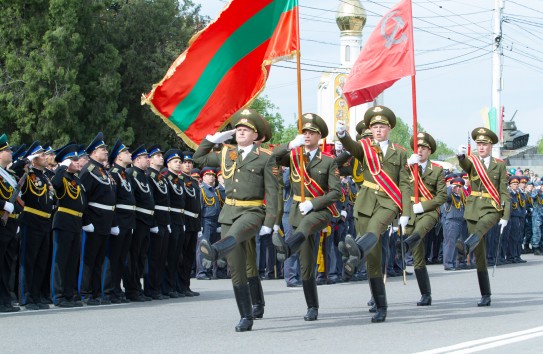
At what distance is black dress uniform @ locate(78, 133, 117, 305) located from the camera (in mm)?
13836

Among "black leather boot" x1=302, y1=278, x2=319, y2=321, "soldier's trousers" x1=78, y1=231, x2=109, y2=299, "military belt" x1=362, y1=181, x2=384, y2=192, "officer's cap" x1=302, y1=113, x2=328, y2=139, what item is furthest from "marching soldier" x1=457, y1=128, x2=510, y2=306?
"soldier's trousers" x1=78, y1=231, x2=109, y2=299

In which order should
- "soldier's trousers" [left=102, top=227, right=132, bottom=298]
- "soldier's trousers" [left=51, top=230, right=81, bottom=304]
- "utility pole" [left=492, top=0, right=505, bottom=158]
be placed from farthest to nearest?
"utility pole" [left=492, top=0, right=505, bottom=158]
"soldier's trousers" [left=102, top=227, right=132, bottom=298]
"soldier's trousers" [left=51, top=230, right=81, bottom=304]

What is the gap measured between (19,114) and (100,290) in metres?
20.8

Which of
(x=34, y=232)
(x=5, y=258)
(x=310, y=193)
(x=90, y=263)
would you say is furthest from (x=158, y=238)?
(x=310, y=193)

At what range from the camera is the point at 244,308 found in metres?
10.7

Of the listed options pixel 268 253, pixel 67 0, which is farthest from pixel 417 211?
pixel 67 0

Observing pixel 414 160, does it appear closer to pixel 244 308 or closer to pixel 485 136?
pixel 485 136

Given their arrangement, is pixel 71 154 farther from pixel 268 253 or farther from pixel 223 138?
pixel 268 253

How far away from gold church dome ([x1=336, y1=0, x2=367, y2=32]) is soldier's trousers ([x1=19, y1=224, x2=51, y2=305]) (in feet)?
148

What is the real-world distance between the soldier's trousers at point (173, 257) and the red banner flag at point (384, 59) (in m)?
3.66

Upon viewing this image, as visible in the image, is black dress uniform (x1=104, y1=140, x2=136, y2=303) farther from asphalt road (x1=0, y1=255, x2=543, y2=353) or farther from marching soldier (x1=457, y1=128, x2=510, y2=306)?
marching soldier (x1=457, y1=128, x2=510, y2=306)

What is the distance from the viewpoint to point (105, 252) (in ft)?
46.7

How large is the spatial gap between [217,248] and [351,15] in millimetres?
47838

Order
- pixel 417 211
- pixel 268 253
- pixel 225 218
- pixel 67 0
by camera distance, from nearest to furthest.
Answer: pixel 225 218 → pixel 417 211 → pixel 268 253 → pixel 67 0
